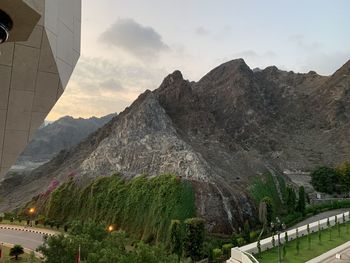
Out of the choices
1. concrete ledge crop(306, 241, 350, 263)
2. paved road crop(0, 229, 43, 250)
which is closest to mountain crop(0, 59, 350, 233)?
paved road crop(0, 229, 43, 250)

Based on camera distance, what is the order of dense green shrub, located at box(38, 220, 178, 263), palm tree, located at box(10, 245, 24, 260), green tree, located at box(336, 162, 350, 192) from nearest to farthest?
1. dense green shrub, located at box(38, 220, 178, 263)
2. palm tree, located at box(10, 245, 24, 260)
3. green tree, located at box(336, 162, 350, 192)

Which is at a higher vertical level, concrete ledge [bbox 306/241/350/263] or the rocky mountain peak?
the rocky mountain peak

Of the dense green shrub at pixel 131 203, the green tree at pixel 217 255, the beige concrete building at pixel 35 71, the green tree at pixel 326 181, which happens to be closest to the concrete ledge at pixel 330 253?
the green tree at pixel 217 255

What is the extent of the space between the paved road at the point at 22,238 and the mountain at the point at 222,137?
737 inches

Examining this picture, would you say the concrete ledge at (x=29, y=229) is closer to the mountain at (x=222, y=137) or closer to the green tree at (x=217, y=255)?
the mountain at (x=222, y=137)

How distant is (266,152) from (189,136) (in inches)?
1581

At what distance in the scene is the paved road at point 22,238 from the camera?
5488 centimetres

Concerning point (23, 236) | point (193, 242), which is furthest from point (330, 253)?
point (23, 236)

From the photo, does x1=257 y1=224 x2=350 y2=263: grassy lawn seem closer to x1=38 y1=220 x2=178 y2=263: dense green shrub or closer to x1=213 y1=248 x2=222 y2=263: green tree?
x1=213 y1=248 x2=222 y2=263: green tree

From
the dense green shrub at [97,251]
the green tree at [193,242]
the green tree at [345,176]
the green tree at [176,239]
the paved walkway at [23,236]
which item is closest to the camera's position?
the dense green shrub at [97,251]

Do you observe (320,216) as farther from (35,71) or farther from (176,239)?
(35,71)

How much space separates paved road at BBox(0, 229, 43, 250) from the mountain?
61.5 feet

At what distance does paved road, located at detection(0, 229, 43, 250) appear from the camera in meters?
54.9

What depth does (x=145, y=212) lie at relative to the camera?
220 ft
